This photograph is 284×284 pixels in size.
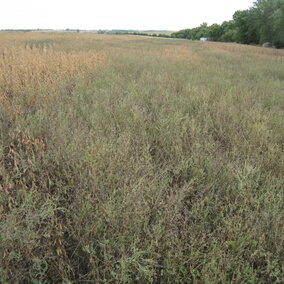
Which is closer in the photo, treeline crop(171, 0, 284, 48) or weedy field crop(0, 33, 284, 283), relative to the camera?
weedy field crop(0, 33, 284, 283)

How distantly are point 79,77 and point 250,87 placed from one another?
4.44 m

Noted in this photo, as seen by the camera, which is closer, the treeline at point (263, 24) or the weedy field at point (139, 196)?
the weedy field at point (139, 196)

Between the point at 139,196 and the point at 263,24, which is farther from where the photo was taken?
the point at 263,24

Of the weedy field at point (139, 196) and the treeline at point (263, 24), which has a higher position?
the treeline at point (263, 24)

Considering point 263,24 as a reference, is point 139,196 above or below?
below

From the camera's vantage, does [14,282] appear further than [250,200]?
No

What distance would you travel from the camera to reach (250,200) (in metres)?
2.38

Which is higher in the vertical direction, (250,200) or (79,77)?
(79,77)

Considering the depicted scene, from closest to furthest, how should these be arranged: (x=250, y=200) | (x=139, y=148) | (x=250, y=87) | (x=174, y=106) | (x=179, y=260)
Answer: (x=179, y=260)
(x=250, y=200)
(x=139, y=148)
(x=174, y=106)
(x=250, y=87)

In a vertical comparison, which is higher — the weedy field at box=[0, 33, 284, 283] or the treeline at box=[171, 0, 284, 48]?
the treeline at box=[171, 0, 284, 48]

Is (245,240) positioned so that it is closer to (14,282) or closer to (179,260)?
(179,260)

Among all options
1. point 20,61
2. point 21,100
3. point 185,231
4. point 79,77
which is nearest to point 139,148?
point 185,231

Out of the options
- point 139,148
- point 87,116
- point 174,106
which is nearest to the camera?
point 139,148

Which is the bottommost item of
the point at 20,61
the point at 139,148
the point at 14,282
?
the point at 14,282
